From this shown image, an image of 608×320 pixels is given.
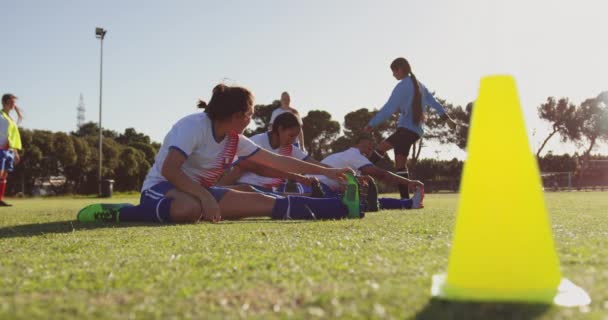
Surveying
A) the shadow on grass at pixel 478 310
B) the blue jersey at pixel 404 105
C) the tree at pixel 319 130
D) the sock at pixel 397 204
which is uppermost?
the tree at pixel 319 130

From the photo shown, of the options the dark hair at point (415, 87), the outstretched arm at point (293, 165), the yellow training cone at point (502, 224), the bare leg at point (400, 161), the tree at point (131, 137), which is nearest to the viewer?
the yellow training cone at point (502, 224)

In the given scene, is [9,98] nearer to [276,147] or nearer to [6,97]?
[6,97]

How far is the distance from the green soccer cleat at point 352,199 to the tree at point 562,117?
45130 millimetres

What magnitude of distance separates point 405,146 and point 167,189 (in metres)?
4.21

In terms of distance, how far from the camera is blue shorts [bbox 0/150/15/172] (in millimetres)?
9766

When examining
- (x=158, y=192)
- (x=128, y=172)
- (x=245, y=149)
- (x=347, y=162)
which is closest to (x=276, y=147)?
(x=347, y=162)

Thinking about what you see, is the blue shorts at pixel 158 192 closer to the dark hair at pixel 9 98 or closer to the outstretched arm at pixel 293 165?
the outstretched arm at pixel 293 165

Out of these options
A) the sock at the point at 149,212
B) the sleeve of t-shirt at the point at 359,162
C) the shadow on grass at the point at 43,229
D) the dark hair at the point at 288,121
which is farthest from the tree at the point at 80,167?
the shadow on grass at the point at 43,229

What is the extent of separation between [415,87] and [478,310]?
6.57 meters

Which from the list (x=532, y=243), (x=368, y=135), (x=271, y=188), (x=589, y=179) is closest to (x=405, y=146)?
(x=368, y=135)

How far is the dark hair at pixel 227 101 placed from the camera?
4039 millimetres

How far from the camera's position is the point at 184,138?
3930 mm

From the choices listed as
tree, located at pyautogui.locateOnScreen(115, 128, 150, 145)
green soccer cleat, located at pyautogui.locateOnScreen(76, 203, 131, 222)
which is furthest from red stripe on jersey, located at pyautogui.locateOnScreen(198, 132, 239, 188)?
tree, located at pyautogui.locateOnScreen(115, 128, 150, 145)

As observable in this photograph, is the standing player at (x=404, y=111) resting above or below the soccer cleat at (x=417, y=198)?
above
